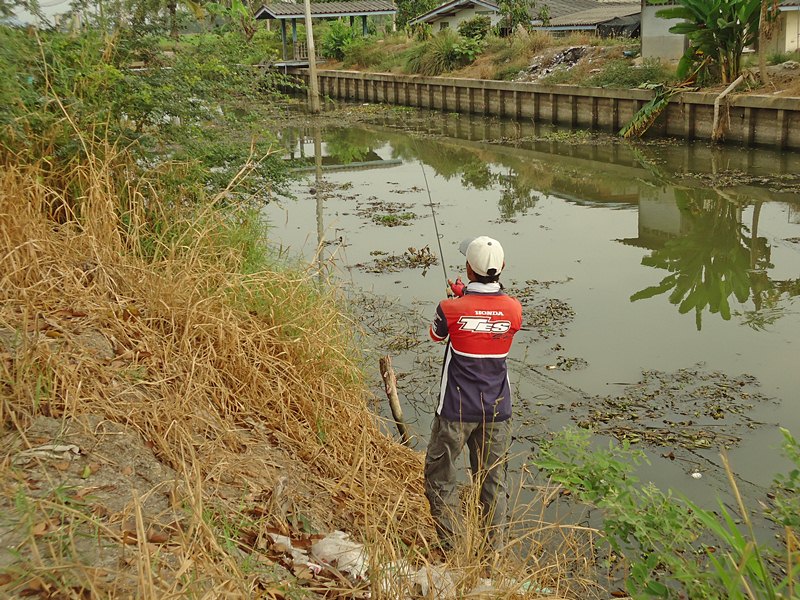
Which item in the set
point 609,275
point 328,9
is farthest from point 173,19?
point 328,9

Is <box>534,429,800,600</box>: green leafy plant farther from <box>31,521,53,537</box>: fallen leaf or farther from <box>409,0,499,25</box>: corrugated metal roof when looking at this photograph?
<box>409,0,499,25</box>: corrugated metal roof

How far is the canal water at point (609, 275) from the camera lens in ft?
22.4

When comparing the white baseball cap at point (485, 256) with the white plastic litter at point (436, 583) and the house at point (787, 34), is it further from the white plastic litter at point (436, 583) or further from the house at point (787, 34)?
the house at point (787, 34)

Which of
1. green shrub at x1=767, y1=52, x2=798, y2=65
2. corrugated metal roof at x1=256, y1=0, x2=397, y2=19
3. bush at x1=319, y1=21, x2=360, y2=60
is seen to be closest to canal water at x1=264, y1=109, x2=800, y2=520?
green shrub at x1=767, y1=52, x2=798, y2=65

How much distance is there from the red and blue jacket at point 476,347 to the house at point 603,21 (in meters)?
31.0

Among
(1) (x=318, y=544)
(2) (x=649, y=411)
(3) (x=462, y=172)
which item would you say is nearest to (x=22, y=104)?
(1) (x=318, y=544)

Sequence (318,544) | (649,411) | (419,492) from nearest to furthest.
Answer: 1. (318,544)
2. (419,492)
3. (649,411)

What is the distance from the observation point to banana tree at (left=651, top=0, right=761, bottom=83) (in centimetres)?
1928

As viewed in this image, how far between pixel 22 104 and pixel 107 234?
1.14 m

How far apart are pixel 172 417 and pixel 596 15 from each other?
37090 mm

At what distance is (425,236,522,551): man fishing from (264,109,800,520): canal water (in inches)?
26.2

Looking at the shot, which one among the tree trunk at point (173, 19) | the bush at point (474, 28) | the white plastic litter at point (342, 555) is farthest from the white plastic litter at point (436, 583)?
the bush at point (474, 28)

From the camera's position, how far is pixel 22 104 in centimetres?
614

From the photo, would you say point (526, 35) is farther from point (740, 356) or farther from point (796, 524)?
point (796, 524)
